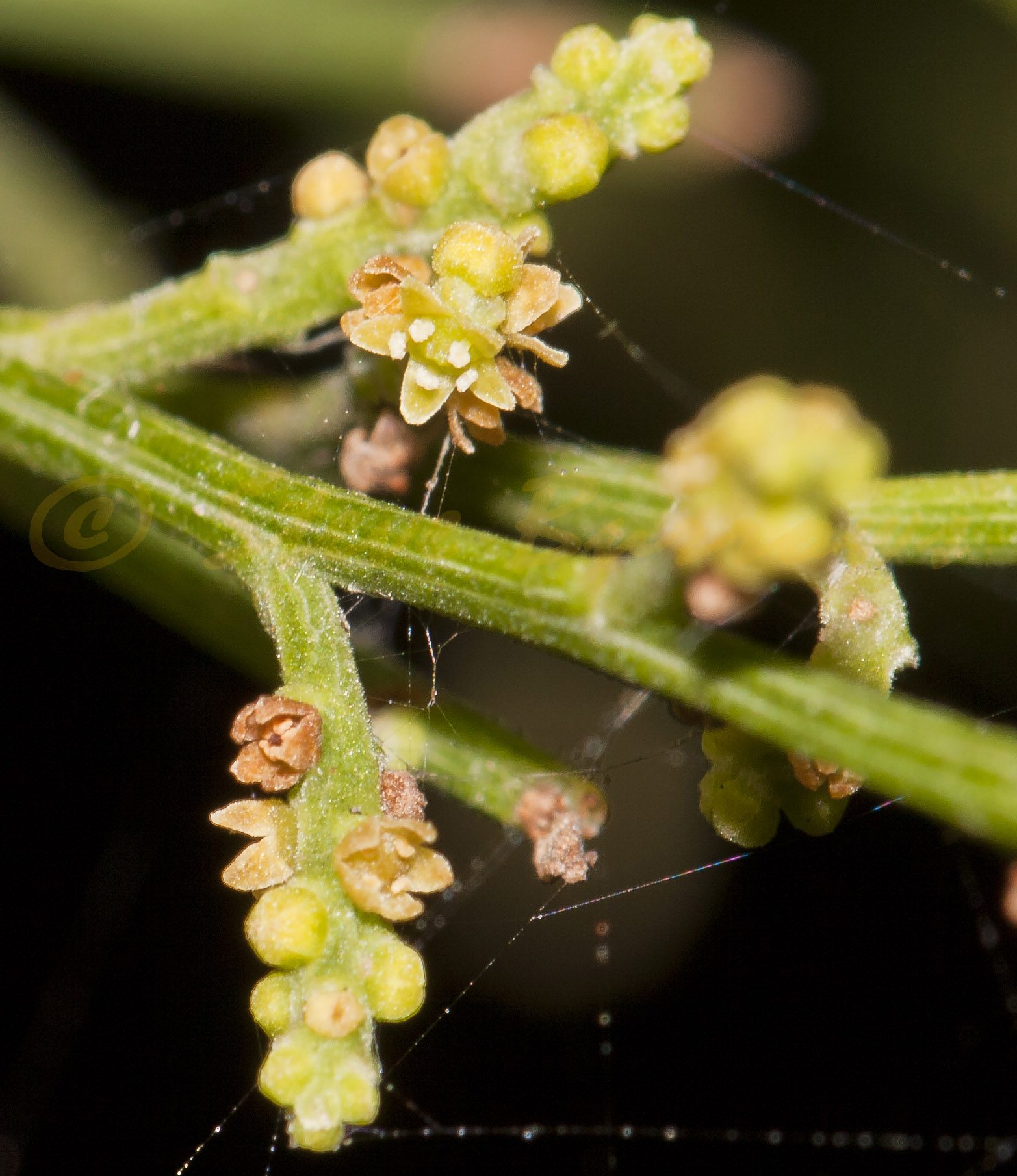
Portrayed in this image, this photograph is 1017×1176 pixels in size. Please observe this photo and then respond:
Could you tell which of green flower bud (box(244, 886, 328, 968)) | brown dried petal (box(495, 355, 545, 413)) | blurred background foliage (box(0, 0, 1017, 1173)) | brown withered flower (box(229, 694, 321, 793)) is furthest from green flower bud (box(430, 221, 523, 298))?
blurred background foliage (box(0, 0, 1017, 1173))

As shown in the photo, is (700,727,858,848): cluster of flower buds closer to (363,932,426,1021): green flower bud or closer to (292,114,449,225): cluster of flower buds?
(363,932,426,1021): green flower bud

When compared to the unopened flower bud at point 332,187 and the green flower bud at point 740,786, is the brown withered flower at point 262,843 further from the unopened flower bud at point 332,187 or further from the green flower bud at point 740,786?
the unopened flower bud at point 332,187

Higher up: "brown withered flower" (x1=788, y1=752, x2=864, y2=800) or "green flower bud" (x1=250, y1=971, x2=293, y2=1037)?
"brown withered flower" (x1=788, y1=752, x2=864, y2=800)

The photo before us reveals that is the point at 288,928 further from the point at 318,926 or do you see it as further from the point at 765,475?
the point at 765,475

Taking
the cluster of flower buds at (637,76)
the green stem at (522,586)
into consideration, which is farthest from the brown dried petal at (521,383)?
the cluster of flower buds at (637,76)

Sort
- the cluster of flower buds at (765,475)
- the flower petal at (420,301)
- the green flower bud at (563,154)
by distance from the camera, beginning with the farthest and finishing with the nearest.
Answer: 1. the green flower bud at (563,154)
2. the flower petal at (420,301)
3. the cluster of flower buds at (765,475)

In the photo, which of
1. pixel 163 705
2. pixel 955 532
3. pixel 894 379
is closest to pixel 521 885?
pixel 163 705
